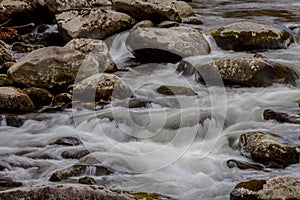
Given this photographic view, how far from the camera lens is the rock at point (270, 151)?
4641 mm

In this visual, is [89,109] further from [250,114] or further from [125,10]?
[125,10]

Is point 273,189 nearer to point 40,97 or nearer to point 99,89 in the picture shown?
point 99,89

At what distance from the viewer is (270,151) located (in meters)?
4.66

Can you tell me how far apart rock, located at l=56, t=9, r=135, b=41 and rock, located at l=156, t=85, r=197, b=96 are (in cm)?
283

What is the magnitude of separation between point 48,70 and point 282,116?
11.7ft

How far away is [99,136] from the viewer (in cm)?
573

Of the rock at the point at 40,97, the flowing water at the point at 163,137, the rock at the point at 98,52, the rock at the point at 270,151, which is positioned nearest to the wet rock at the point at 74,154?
the flowing water at the point at 163,137

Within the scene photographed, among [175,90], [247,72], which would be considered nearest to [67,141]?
[175,90]

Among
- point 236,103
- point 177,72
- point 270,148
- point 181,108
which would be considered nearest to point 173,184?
point 270,148

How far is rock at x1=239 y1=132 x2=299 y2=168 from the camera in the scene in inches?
183

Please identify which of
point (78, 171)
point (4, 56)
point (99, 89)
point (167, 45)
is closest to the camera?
point (78, 171)

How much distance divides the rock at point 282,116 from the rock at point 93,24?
15.0ft

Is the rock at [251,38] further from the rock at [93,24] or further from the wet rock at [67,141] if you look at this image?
the wet rock at [67,141]

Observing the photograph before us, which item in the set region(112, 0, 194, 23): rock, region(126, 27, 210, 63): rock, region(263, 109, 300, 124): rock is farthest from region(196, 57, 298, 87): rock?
region(112, 0, 194, 23): rock
